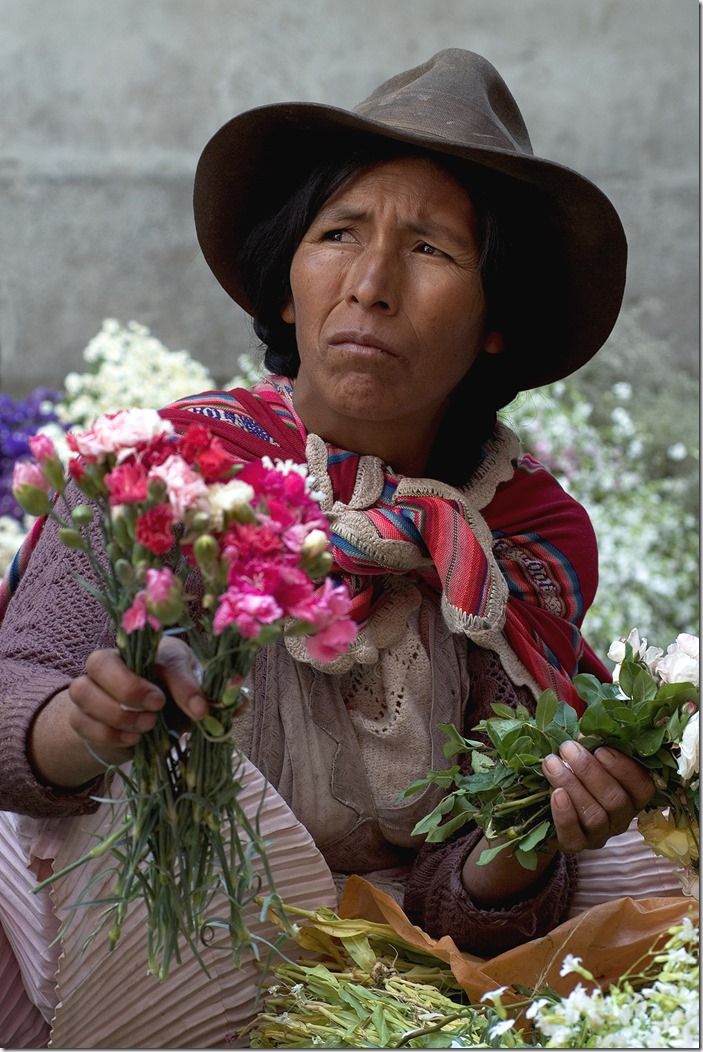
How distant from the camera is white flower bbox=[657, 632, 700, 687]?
1764mm

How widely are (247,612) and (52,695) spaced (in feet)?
1.66

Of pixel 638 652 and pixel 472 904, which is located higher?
pixel 638 652

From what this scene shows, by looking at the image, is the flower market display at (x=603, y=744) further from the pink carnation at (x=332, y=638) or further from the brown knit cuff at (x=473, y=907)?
the pink carnation at (x=332, y=638)

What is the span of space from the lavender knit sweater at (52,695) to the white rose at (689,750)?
1.50ft

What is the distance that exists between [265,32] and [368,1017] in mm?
5035

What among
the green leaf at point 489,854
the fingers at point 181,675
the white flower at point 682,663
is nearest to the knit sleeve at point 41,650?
the fingers at point 181,675

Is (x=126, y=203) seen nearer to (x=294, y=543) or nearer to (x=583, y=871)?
(x=583, y=871)

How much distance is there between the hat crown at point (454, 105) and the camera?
82.9 inches

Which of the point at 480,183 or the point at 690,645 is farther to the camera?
the point at 480,183

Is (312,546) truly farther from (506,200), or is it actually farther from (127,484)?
(506,200)

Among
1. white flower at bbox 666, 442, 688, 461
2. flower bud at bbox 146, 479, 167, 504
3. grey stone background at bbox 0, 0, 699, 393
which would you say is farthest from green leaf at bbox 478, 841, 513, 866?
grey stone background at bbox 0, 0, 699, 393

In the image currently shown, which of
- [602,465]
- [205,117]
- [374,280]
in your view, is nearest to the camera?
[374,280]

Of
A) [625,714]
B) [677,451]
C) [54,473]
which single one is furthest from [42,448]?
[677,451]

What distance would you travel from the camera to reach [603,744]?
184 cm
